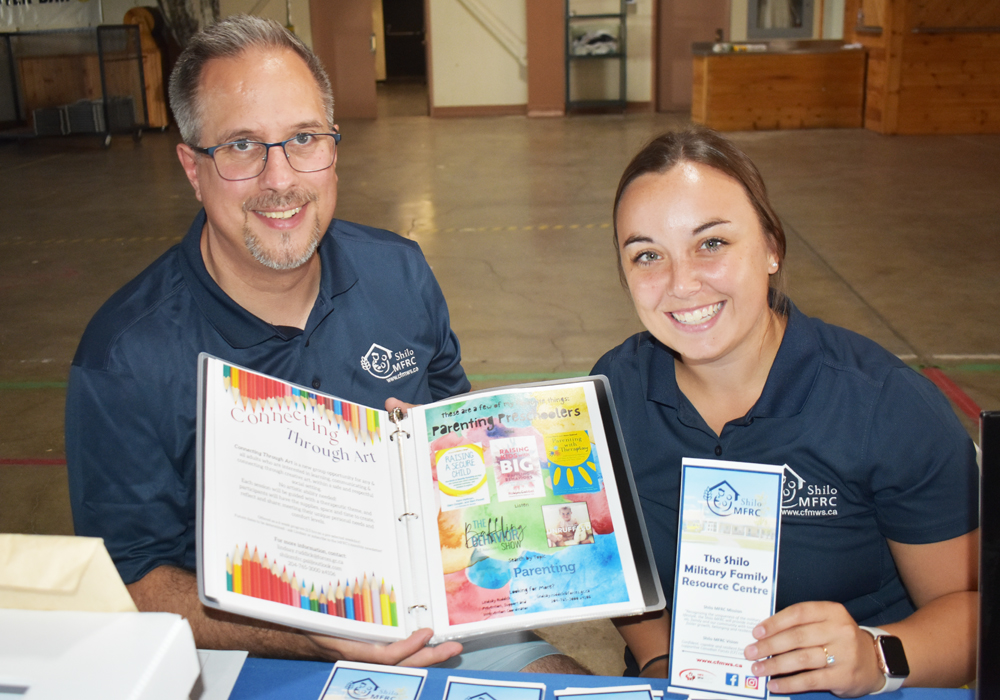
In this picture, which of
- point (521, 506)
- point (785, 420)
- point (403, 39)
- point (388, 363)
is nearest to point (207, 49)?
point (388, 363)

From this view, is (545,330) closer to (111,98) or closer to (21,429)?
(21,429)

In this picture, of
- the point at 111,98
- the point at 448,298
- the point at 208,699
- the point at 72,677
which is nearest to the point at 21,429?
the point at 448,298

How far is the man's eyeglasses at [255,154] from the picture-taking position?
5.35 ft

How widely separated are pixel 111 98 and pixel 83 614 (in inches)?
→ 474

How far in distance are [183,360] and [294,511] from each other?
1.94ft

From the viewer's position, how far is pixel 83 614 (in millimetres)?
901

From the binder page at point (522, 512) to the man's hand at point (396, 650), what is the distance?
0.13 ft

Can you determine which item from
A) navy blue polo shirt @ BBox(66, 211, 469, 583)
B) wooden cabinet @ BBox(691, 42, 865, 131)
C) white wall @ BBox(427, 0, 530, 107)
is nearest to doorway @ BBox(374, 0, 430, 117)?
white wall @ BBox(427, 0, 530, 107)

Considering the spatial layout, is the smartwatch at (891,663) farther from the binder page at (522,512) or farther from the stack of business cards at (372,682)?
the stack of business cards at (372,682)

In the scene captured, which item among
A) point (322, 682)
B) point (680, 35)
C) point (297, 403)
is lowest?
point (322, 682)

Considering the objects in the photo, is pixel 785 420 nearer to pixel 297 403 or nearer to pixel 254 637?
pixel 297 403

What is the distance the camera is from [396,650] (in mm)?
1168

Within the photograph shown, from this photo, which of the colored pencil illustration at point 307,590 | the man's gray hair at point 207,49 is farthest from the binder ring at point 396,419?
the man's gray hair at point 207,49

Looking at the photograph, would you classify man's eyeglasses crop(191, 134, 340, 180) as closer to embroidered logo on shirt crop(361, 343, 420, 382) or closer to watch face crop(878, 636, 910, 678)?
embroidered logo on shirt crop(361, 343, 420, 382)
